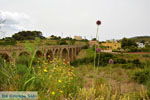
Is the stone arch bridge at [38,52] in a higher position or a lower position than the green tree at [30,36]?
lower

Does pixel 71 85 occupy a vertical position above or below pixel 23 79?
below

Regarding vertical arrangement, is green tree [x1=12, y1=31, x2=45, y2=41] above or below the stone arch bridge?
above

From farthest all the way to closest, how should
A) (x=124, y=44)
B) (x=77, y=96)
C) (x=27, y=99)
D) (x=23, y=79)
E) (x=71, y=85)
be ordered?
1. (x=124, y=44)
2. (x=71, y=85)
3. (x=77, y=96)
4. (x=23, y=79)
5. (x=27, y=99)

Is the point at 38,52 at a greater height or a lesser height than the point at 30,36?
lesser

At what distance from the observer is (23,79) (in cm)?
235

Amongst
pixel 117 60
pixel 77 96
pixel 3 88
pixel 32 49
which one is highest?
pixel 32 49

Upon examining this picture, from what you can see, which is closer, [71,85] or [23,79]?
[23,79]

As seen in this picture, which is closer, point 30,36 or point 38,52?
point 30,36

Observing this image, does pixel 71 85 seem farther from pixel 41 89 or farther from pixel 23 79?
pixel 23 79

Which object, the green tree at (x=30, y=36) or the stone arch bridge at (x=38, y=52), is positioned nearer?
the stone arch bridge at (x=38, y=52)

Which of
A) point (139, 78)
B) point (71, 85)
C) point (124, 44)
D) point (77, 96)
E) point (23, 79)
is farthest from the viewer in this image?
point (124, 44)

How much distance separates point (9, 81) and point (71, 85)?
1042mm

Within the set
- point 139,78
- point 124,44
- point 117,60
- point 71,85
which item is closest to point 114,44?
point 124,44

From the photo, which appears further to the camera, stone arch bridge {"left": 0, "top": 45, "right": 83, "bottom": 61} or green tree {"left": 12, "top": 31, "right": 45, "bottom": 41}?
green tree {"left": 12, "top": 31, "right": 45, "bottom": 41}
